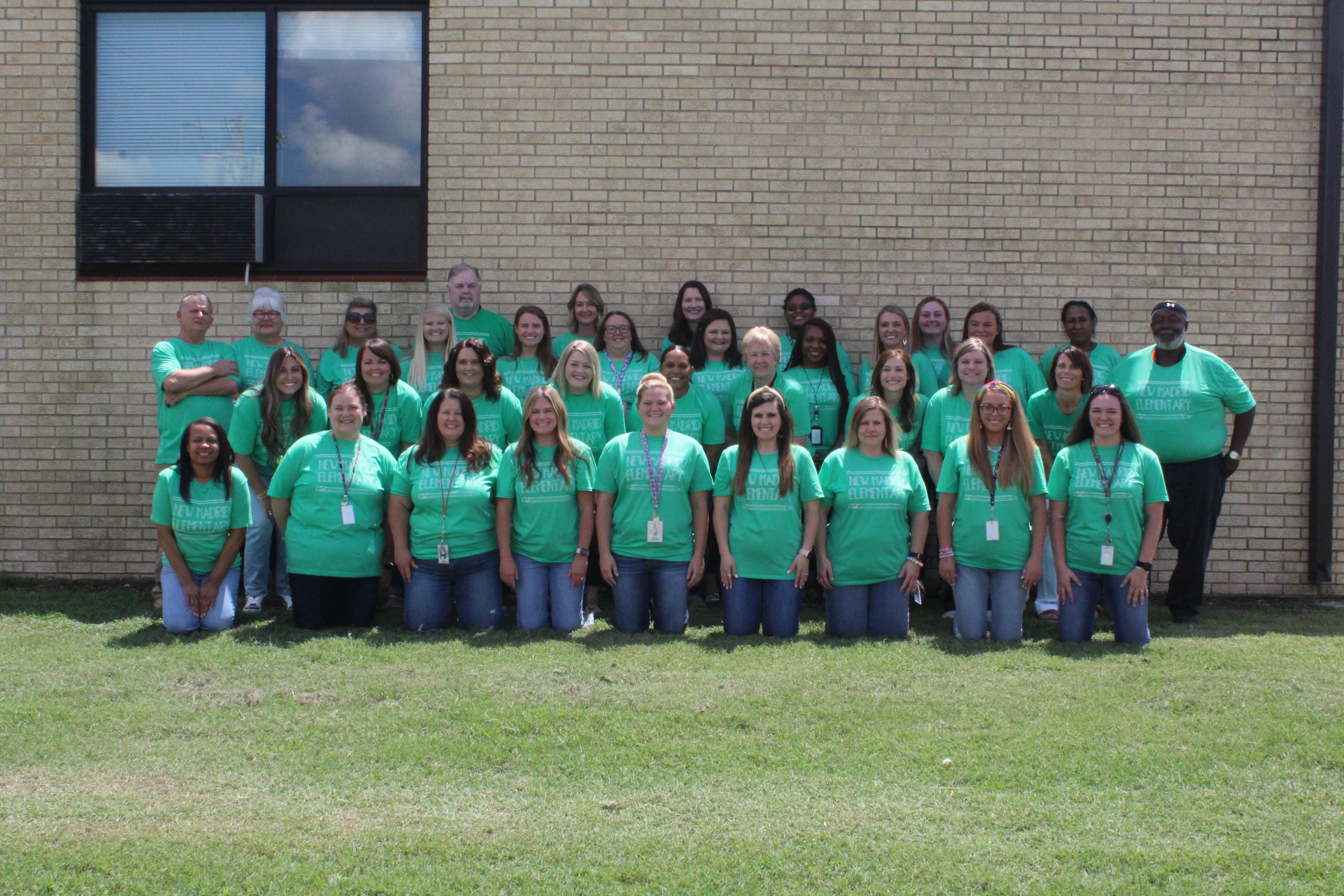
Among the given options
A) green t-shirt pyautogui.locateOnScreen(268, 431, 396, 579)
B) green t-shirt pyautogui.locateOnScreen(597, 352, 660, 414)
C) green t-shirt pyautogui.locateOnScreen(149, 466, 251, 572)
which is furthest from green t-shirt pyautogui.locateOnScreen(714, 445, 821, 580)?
green t-shirt pyautogui.locateOnScreen(149, 466, 251, 572)

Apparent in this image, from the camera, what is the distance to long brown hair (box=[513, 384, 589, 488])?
626 centimetres

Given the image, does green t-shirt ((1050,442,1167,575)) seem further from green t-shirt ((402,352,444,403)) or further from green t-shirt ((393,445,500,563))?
green t-shirt ((402,352,444,403))

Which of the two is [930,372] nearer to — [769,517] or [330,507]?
[769,517]

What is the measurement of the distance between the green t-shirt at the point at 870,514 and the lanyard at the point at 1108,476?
38.7 inches

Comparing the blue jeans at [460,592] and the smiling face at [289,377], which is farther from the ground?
the smiling face at [289,377]

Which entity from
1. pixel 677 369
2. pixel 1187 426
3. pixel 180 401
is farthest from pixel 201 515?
pixel 1187 426

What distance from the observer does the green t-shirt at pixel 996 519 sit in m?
6.05

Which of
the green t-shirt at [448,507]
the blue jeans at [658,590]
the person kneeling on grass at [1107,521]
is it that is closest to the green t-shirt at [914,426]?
the person kneeling on grass at [1107,521]

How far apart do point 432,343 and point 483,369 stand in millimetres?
887

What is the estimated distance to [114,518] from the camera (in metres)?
8.06

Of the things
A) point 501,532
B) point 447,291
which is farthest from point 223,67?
point 501,532

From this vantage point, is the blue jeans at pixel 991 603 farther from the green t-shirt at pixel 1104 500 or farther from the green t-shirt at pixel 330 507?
the green t-shirt at pixel 330 507

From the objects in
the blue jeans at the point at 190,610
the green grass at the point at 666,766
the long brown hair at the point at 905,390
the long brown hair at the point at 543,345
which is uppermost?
the long brown hair at the point at 543,345

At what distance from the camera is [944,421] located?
6.73 meters
